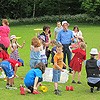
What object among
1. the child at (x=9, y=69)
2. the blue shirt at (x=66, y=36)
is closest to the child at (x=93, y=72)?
the child at (x=9, y=69)

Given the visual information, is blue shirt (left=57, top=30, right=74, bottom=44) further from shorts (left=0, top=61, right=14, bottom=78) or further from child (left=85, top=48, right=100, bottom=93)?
shorts (left=0, top=61, right=14, bottom=78)

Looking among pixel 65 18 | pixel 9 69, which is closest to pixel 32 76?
pixel 9 69

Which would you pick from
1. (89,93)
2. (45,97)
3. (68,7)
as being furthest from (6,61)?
(68,7)

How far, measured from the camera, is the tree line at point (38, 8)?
4662 centimetres

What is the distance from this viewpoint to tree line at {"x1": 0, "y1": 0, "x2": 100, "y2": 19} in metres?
46.6

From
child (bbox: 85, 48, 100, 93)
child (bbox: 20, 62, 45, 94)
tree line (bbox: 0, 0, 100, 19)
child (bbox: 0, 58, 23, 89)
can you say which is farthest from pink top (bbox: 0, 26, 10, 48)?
tree line (bbox: 0, 0, 100, 19)

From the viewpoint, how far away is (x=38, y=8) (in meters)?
49.9

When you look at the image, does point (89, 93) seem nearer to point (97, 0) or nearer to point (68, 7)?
point (97, 0)

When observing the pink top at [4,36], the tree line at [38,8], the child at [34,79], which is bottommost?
the child at [34,79]

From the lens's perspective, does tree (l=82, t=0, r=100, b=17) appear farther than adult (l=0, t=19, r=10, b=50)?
Yes

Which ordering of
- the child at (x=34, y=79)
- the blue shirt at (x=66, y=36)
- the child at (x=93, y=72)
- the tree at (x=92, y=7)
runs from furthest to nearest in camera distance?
the tree at (x=92, y=7), the blue shirt at (x=66, y=36), the child at (x=93, y=72), the child at (x=34, y=79)

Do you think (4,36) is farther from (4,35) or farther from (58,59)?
(58,59)

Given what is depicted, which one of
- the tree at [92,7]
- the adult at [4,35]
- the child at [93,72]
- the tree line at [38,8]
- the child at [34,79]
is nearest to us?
the child at [34,79]

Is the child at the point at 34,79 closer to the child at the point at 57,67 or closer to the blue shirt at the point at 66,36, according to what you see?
the child at the point at 57,67
